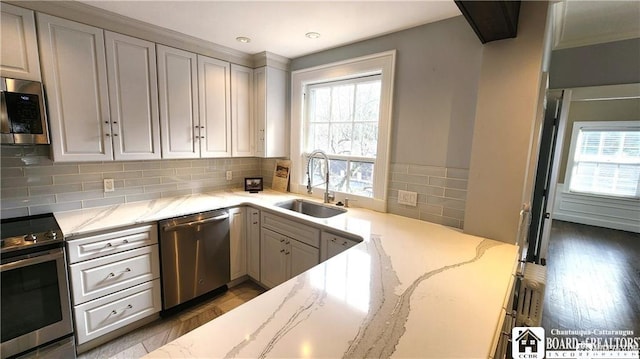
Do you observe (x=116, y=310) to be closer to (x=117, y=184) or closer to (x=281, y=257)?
(x=117, y=184)

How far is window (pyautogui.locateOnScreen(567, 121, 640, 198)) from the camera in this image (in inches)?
194

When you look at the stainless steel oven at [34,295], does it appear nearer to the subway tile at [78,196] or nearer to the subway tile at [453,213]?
the subway tile at [78,196]

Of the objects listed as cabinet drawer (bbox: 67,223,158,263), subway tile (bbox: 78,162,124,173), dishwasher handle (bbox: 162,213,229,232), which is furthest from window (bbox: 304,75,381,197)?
subway tile (bbox: 78,162,124,173)

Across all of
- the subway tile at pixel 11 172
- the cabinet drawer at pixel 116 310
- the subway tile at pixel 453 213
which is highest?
the subway tile at pixel 11 172

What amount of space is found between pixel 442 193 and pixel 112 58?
2683 millimetres

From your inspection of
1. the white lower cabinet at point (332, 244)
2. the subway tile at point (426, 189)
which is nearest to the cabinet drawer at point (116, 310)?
the white lower cabinet at point (332, 244)

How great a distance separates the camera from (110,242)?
1800mm

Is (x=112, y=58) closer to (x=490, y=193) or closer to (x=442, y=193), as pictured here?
(x=442, y=193)

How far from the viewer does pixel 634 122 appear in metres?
4.75

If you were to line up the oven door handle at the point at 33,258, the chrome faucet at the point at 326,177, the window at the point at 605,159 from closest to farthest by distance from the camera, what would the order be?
the oven door handle at the point at 33,258
the chrome faucet at the point at 326,177
the window at the point at 605,159

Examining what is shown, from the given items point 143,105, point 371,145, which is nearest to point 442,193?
point 371,145

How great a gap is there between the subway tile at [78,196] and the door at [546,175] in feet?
13.3

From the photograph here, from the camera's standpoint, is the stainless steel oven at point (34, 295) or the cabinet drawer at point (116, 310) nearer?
the stainless steel oven at point (34, 295)

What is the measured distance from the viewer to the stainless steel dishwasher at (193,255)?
2.08 meters
